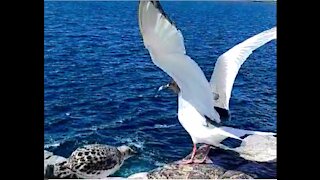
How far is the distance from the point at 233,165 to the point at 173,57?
414 millimetres

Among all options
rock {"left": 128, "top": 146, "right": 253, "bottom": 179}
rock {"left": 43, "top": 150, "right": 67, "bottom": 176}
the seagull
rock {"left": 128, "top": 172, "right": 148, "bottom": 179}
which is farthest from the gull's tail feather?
rock {"left": 43, "top": 150, "right": 67, "bottom": 176}

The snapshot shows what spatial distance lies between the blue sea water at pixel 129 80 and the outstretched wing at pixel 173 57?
2.0 inches

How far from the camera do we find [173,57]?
1.83 m

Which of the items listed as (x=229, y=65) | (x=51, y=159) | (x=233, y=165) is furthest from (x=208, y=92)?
(x=51, y=159)

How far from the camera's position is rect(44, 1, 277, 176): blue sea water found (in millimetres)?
1883

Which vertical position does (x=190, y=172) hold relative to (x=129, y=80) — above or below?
below

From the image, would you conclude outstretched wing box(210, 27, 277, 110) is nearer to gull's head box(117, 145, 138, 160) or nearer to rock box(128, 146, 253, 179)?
rock box(128, 146, 253, 179)

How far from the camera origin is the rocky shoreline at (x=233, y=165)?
6.13 feet

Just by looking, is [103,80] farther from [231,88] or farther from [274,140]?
[274,140]

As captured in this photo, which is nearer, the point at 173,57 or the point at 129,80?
the point at 173,57

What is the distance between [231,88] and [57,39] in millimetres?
598

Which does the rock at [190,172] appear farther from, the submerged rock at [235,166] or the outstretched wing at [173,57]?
the outstretched wing at [173,57]

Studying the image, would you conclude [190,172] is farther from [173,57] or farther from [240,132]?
[173,57]
